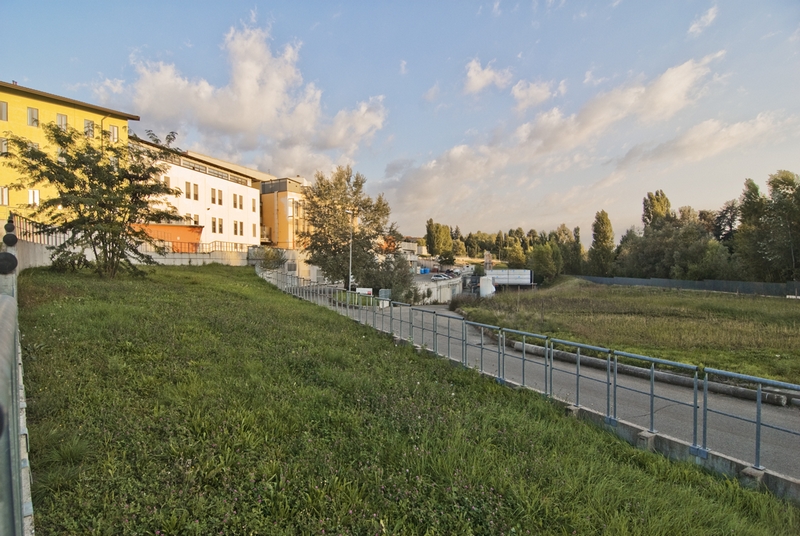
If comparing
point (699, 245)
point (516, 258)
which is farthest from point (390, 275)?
point (516, 258)

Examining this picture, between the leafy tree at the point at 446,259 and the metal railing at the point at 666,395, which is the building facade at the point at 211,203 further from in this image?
the leafy tree at the point at 446,259

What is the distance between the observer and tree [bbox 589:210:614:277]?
75.8 metres

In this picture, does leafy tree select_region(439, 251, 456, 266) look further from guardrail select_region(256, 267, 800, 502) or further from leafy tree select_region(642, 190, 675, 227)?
guardrail select_region(256, 267, 800, 502)

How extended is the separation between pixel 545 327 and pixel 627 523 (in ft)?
45.7

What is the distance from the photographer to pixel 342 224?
32.2 metres

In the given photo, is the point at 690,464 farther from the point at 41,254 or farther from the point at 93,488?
the point at 41,254

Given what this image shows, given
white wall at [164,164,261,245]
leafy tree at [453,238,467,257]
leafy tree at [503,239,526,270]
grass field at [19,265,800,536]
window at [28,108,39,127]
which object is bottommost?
grass field at [19,265,800,536]

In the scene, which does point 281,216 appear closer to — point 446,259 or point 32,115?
point 32,115

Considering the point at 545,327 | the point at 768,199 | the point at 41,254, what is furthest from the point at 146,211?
the point at 768,199

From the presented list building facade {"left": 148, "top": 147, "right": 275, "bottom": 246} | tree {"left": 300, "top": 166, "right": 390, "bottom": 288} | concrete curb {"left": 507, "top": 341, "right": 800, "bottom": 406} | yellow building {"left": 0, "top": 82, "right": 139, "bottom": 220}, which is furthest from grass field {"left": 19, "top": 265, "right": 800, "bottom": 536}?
building facade {"left": 148, "top": 147, "right": 275, "bottom": 246}

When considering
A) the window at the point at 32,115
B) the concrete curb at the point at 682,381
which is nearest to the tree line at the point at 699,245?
the concrete curb at the point at 682,381

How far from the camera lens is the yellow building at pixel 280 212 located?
2394 inches

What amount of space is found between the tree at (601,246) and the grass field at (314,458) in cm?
7591

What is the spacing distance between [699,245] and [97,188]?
61070 mm
